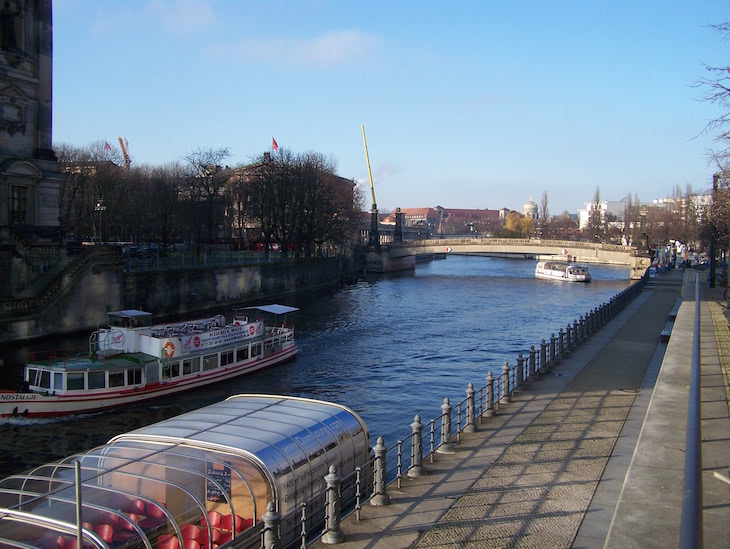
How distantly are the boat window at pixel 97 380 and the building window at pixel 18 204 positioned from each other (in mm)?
23855

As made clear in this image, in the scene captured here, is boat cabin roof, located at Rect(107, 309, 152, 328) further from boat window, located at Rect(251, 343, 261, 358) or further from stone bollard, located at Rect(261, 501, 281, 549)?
stone bollard, located at Rect(261, 501, 281, 549)

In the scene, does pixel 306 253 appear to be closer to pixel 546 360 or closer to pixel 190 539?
pixel 546 360

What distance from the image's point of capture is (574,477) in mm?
13945

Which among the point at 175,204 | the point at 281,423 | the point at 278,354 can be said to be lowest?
the point at 278,354

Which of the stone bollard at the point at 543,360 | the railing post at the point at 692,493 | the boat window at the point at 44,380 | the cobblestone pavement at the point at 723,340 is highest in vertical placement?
the railing post at the point at 692,493

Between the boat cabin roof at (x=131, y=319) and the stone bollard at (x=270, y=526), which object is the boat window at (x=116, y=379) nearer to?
the boat cabin roof at (x=131, y=319)

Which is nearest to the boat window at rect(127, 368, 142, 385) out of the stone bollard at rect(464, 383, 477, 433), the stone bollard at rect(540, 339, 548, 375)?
the stone bollard at rect(540, 339, 548, 375)

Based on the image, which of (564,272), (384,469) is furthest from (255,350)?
(564,272)

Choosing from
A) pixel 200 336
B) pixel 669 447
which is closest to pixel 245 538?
pixel 669 447

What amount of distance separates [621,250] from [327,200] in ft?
164

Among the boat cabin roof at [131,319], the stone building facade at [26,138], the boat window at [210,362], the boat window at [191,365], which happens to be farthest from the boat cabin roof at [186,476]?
the stone building facade at [26,138]

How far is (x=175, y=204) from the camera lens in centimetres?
7362

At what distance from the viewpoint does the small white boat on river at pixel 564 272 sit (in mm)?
96562

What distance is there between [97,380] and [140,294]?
957 inches
